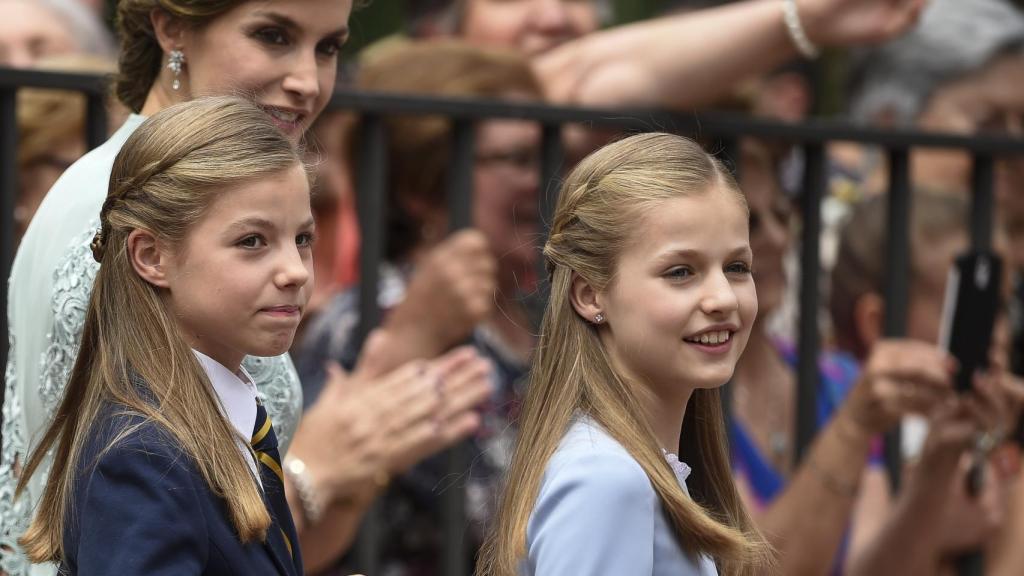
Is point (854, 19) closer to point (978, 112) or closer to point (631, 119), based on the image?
point (631, 119)

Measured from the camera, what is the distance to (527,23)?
16.0 feet

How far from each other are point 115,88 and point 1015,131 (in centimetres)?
319

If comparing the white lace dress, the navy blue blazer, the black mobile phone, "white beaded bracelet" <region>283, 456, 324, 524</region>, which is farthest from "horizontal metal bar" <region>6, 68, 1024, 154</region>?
the navy blue blazer

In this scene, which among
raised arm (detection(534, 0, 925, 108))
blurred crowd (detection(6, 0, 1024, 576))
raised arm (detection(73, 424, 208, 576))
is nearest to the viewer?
raised arm (detection(73, 424, 208, 576))

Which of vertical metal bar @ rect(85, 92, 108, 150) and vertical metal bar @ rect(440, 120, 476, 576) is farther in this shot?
vertical metal bar @ rect(440, 120, 476, 576)

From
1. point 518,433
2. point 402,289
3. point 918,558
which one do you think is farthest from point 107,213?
point 918,558

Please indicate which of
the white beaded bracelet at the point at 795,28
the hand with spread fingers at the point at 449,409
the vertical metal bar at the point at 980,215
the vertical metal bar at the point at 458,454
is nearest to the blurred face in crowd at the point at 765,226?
the white beaded bracelet at the point at 795,28

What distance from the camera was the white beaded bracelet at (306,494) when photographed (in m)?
3.16

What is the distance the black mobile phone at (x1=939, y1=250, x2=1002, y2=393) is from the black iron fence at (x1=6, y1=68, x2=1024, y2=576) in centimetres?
28

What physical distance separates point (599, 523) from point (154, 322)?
1.89ft

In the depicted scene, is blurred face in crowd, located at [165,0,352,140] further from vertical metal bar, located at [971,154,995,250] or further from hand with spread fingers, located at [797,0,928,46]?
vertical metal bar, located at [971,154,995,250]

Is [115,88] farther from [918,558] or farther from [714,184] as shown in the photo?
[918,558]

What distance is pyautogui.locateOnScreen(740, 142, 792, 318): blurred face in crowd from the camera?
3891mm

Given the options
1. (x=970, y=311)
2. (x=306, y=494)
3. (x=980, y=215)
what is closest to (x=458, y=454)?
(x=306, y=494)
